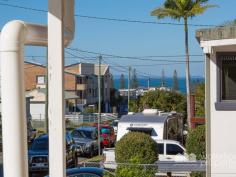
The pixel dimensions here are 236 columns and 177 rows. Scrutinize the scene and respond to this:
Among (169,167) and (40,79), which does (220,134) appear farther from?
(40,79)

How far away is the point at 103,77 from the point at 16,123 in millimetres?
73373

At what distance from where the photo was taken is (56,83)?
2096 millimetres

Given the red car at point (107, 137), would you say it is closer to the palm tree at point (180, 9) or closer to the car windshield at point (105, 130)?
the car windshield at point (105, 130)

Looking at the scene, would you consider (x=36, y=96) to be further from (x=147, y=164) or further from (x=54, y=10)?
(x=54, y=10)

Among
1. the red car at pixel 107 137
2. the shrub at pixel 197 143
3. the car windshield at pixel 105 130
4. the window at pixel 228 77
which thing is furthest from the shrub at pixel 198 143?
the car windshield at pixel 105 130

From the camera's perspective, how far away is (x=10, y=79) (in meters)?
1.93

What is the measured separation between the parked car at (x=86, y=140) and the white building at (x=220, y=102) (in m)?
17.9

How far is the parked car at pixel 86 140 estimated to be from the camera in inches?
1023

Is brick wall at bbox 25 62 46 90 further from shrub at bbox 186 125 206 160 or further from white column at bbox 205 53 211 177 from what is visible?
white column at bbox 205 53 211 177

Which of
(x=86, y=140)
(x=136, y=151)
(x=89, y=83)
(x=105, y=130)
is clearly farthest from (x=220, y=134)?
(x=89, y=83)

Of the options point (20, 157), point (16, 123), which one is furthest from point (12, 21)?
point (20, 157)

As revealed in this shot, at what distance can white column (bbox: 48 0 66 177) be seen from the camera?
2.07m

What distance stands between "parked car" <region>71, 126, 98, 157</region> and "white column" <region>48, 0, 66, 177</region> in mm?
23383

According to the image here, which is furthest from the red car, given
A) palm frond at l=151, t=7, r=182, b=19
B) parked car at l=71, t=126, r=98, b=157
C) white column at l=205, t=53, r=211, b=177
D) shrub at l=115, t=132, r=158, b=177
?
white column at l=205, t=53, r=211, b=177
